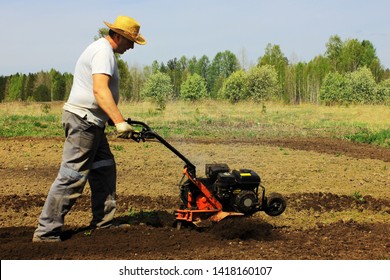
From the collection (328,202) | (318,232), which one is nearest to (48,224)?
(318,232)

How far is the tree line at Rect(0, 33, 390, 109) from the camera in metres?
48.8

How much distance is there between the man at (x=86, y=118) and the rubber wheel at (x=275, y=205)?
175 cm

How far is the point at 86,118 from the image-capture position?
17.0 ft

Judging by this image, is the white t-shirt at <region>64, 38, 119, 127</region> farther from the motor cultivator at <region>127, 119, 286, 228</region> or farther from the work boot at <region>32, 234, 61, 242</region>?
the work boot at <region>32, 234, 61, 242</region>

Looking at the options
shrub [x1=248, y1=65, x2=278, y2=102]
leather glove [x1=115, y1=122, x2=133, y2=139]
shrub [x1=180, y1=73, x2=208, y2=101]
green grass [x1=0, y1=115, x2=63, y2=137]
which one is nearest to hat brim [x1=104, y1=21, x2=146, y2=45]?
leather glove [x1=115, y1=122, x2=133, y2=139]

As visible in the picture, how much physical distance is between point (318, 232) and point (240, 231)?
96 cm

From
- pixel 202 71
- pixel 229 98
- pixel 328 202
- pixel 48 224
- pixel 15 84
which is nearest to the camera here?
pixel 48 224

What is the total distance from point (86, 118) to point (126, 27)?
97 cm

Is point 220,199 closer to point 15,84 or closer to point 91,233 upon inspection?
point 91,233

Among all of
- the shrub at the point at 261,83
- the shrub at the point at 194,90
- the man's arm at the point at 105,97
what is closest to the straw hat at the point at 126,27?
the man's arm at the point at 105,97

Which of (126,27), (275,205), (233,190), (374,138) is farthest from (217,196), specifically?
(374,138)

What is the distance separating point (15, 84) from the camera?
195ft

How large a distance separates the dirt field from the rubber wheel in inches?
6.5

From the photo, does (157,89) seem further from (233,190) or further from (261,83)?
(233,190)
